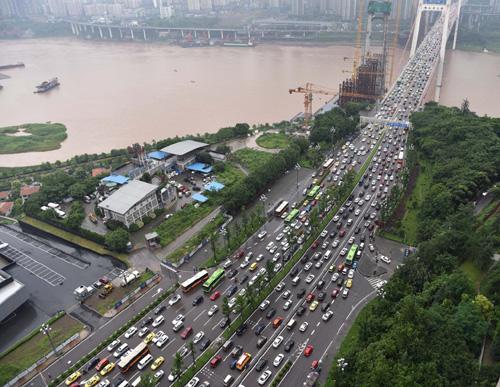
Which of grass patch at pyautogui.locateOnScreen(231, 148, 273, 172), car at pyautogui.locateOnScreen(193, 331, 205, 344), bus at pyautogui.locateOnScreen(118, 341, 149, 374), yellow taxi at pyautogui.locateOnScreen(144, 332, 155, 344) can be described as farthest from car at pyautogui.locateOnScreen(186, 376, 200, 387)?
grass patch at pyautogui.locateOnScreen(231, 148, 273, 172)

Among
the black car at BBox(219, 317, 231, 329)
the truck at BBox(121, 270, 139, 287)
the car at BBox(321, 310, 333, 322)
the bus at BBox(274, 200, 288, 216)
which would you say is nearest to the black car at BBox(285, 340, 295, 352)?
the car at BBox(321, 310, 333, 322)

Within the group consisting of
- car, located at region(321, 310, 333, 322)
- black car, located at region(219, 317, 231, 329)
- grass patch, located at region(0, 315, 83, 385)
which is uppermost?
black car, located at region(219, 317, 231, 329)

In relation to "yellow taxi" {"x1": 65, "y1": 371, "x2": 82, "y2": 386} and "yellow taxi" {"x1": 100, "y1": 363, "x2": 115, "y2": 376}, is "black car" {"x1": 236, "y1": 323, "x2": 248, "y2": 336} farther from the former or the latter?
"yellow taxi" {"x1": 65, "y1": 371, "x2": 82, "y2": 386}

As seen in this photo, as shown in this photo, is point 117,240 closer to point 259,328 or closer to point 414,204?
point 259,328

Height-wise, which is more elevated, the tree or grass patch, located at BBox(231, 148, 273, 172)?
the tree

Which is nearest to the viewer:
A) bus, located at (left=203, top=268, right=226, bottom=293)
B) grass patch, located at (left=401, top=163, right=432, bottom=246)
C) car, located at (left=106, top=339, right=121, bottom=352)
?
car, located at (left=106, top=339, right=121, bottom=352)

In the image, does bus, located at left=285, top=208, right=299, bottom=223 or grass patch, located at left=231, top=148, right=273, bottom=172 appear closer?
bus, located at left=285, top=208, right=299, bottom=223

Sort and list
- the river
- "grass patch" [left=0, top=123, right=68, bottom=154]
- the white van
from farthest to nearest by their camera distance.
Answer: the river, "grass patch" [left=0, top=123, right=68, bottom=154], the white van
